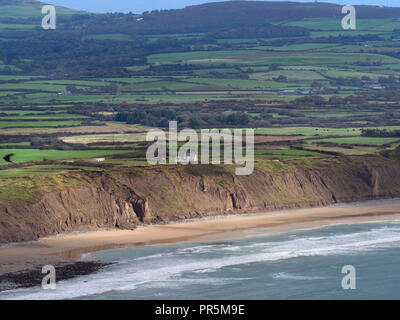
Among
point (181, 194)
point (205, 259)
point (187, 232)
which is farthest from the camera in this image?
point (181, 194)

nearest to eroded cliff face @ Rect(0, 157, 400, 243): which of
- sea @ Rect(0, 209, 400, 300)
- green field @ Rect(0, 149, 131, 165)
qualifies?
sea @ Rect(0, 209, 400, 300)

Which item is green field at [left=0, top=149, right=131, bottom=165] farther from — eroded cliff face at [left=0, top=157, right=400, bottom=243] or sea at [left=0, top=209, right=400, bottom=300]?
sea at [left=0, top=209, right=400, bottom=300]

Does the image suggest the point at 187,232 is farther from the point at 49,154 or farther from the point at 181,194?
the point at 49,154

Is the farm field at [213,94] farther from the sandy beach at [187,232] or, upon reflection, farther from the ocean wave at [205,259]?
the ocean wave at [205,259]

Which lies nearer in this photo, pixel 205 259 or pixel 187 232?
pixel 205 259

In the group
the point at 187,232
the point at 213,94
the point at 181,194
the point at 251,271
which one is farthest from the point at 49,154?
the point at 213,94
